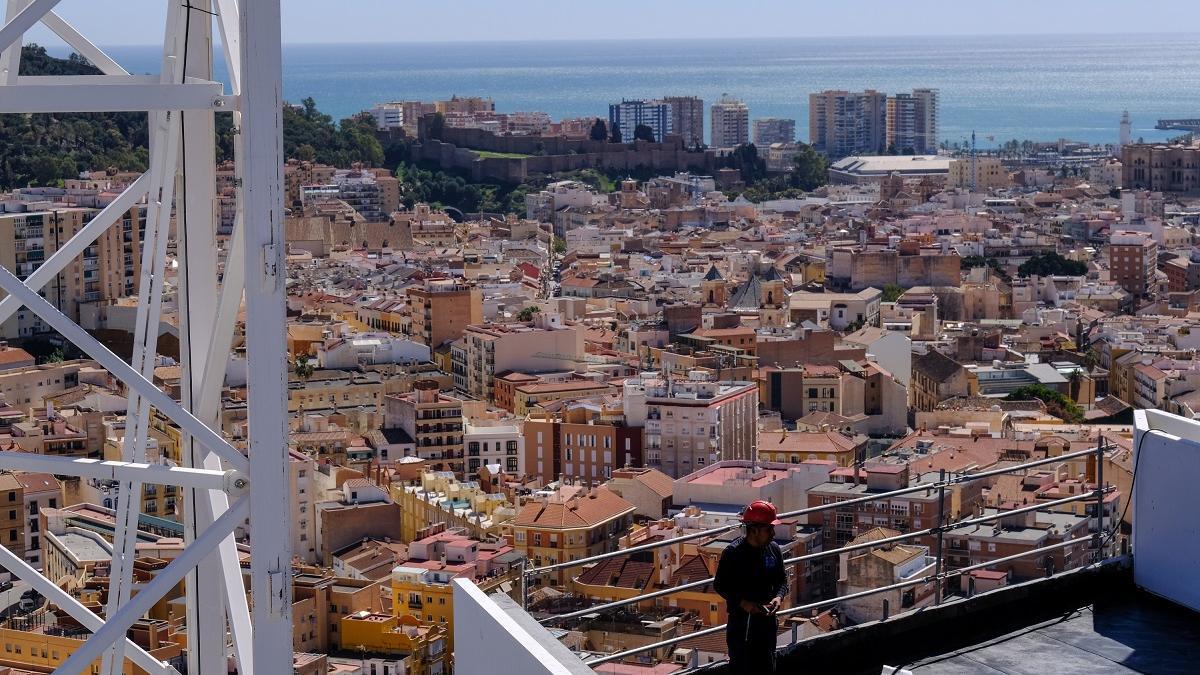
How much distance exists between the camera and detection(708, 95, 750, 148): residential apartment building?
4931 centimetres

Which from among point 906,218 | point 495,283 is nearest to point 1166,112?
point 906,218

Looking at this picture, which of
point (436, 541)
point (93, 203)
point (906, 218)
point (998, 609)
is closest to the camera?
point (998, 609)

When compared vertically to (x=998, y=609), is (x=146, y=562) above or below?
below

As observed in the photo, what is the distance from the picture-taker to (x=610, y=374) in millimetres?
16531

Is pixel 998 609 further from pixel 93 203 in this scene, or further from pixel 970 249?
pixel 970 249

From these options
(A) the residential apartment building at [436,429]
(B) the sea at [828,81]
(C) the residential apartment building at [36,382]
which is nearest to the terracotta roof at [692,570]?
(A) the residential apartment building at [436,429]

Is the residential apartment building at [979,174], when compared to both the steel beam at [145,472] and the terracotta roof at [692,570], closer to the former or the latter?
the terracotta roof at [692,570]

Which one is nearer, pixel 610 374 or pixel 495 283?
pixel 610 374

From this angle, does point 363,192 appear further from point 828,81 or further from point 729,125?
point 828,81

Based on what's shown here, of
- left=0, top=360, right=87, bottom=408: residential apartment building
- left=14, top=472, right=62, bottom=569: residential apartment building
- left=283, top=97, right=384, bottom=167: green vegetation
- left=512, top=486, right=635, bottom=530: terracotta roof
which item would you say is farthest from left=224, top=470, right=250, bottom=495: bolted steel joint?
left=283, top=97, right=384, bottom=167: green vegetation

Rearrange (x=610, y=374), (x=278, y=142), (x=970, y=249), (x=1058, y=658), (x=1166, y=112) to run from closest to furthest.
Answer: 1. (x=278, y=142)
2. (x=1058, y=658)
3. (x=610, y=374)
4. (x=970, y=249)
5. (x=1166, y=112)

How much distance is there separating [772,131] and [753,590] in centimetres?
4935

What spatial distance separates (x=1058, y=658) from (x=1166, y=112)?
2621 inches

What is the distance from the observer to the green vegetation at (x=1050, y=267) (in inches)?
1015
